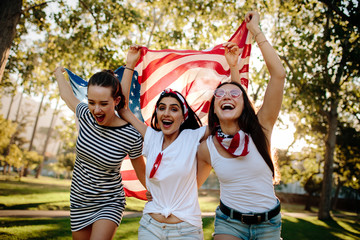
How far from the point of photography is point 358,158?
23266 millimetres

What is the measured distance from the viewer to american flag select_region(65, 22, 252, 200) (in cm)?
497

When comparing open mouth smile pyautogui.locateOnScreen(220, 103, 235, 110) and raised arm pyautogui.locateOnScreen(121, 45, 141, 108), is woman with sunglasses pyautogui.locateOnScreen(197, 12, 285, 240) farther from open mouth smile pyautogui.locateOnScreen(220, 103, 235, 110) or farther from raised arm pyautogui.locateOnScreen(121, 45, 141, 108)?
raised arm pyautogui.locateOnScreen(121, 45, 141, 108)

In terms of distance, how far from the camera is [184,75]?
5.13 m

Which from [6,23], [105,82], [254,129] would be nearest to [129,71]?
[105,82]

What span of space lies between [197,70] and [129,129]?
226 centimetres

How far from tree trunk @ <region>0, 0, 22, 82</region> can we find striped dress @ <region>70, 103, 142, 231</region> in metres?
4.56

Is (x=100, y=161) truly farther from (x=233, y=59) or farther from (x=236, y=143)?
(x=233, y=59)

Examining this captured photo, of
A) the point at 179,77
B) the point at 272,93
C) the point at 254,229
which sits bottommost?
the point at 254,229

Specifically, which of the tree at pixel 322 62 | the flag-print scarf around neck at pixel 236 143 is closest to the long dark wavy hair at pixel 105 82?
the flag-print scarf around neck at pixel 236 143

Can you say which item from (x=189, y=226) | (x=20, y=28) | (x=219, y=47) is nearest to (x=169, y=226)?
(x=189, y=226)

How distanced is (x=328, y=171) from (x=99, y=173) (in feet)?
63.6

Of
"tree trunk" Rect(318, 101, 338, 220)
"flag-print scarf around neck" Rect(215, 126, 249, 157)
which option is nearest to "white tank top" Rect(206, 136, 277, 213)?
"flag-print scarf around neck" Rect(215, 126, 249, 157)

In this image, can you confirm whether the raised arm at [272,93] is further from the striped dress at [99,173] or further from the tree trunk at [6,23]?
the tree trunk at [6,23]

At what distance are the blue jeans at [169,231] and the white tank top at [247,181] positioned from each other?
1.49 ft
